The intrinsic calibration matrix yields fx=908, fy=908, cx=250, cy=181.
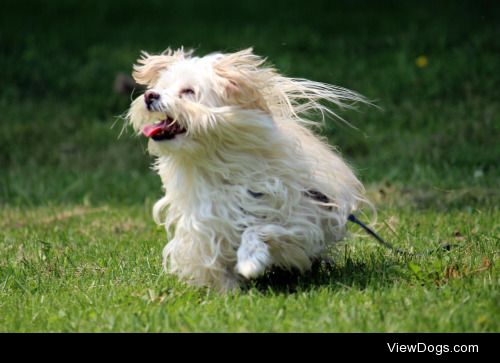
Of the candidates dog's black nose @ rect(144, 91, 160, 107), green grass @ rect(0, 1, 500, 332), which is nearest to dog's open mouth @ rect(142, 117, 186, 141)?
dog's black nose @ rect(144, 91, 160, 107)

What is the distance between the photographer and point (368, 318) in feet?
13.6

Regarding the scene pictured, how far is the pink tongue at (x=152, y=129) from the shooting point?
4.57 m

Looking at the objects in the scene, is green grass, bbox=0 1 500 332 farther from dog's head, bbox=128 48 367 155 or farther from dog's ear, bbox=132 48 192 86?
dog's ear, bbox=132 48 192 86

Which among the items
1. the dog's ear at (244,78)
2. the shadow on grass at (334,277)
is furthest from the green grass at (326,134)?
the dog's ear at (244,78)

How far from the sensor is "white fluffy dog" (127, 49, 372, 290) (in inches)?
182

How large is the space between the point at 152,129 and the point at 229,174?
0.48 m

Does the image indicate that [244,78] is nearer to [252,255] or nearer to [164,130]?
[164,130]

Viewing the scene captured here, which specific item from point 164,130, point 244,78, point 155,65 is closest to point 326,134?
point 155,65

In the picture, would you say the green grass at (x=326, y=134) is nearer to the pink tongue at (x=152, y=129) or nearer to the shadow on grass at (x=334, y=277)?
the shadow on grass at (x=334, y=277)

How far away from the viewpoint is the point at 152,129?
4.59 metres

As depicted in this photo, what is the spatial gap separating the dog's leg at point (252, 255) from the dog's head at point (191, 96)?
0.56 m
